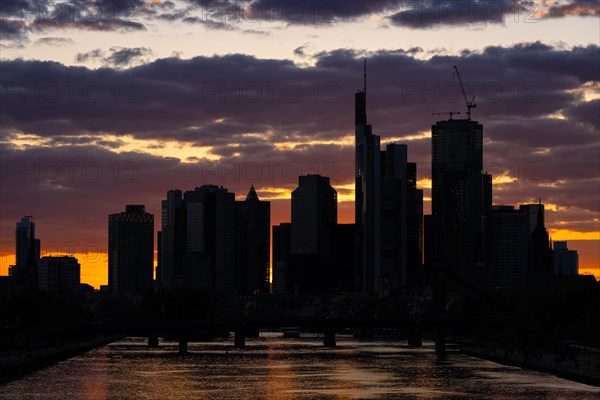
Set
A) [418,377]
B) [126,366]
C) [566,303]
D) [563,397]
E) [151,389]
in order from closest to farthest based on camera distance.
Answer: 1. [563,397]
2. [151,389]
3. [418,377]
4. [126,366]
5. [566,303]

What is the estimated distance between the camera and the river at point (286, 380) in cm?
12138

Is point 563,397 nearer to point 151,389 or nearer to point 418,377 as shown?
point 418,377

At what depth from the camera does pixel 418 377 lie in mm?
145875

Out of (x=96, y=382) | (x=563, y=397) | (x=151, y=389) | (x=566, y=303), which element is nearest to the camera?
(x=563, y=397)

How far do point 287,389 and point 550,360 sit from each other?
5148cm

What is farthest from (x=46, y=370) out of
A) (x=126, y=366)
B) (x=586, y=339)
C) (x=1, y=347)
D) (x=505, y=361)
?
(x=586, y=339)

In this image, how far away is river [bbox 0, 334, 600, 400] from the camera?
121375 mm

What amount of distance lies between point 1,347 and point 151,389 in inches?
2362

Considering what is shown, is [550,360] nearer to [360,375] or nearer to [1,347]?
[360,375]

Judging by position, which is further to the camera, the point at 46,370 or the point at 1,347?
the point at 1,347

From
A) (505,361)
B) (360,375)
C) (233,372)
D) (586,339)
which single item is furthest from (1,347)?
(586,339)

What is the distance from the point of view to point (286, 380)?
141 metres

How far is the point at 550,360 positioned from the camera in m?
168

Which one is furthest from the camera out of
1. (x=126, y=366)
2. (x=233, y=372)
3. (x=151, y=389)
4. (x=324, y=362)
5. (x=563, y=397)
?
(x=324, y=362)
